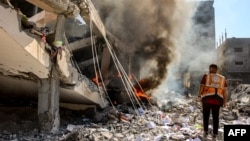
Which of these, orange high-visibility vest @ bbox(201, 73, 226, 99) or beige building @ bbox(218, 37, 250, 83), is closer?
orange high-visibility vest @ bbox(201, 73, 226, 99)

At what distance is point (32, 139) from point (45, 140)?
245 millimetres

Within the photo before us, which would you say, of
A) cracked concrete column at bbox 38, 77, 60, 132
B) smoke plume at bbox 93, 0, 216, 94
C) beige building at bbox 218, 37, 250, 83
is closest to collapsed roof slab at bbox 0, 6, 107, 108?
cracked concrete column at bbox 38, 77, 60, 132

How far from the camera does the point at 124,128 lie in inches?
282

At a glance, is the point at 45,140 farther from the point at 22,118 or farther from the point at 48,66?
the point at 22,118

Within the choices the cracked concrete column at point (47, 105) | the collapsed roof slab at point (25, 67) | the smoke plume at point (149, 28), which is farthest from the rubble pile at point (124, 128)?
the smoke plume at point (149, 28)

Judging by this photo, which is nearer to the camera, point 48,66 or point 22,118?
point 48,66

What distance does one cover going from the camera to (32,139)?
19.5ft

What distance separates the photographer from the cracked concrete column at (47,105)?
662 centimetres

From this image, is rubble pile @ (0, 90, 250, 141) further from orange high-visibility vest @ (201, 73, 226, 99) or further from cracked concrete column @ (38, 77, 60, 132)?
orange high-visibility vest @ (201, 73, 226, 99)

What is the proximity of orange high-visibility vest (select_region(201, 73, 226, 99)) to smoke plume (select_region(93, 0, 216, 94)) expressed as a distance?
688 centimetres

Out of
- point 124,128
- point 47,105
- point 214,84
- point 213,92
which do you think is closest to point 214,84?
point 214,84

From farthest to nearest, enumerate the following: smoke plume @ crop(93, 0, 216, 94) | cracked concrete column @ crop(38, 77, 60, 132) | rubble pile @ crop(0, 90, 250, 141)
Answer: smoke plume @ crop(93, 0, 216, 94)
cracked concrete column @ crop(38, 77, 60, 132)
rubble pile @ crop(0, 90, 250, 141)

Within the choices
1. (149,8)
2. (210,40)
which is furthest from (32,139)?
(210,40)

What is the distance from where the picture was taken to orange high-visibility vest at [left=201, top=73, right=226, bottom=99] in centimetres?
563
